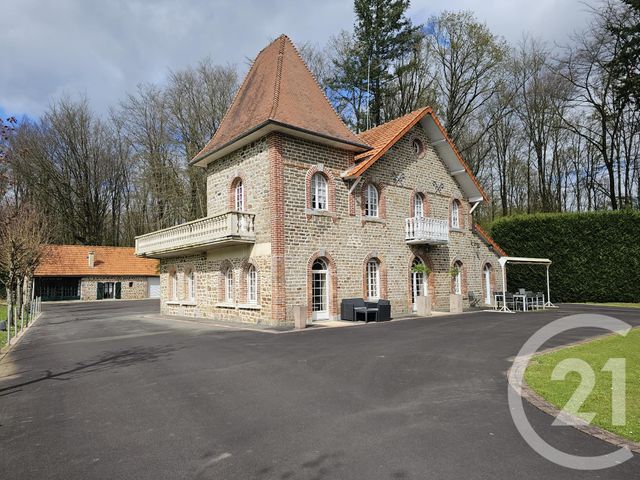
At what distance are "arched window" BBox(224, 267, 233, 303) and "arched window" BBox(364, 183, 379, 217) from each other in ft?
20.3

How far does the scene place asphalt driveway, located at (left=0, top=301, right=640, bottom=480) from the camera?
396cm

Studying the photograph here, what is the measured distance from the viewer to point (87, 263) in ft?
135

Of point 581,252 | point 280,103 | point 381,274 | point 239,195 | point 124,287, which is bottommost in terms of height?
point 124,287

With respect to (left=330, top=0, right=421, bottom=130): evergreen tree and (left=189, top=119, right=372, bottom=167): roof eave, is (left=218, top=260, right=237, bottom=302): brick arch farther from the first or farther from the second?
(left=330, top=0, right=421, bottom=130): evergreen tree

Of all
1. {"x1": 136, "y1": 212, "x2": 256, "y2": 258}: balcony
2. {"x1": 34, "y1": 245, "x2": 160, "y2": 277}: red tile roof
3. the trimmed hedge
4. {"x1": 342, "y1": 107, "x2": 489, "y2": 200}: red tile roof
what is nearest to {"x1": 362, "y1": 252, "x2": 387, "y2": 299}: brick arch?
{"x1": 342, "y1": 107, "x2": 489, "y2": 200}: red tile roof

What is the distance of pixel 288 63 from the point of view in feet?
62.0

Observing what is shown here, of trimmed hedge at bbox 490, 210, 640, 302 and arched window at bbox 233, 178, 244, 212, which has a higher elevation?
arched window at bbox 233, 178, 244, 212

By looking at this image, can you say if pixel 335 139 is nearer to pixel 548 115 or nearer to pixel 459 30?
pixel 459 30

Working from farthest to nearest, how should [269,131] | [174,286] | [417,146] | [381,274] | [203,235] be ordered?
[174,286] < [417,146] < [381,274] < [203,235] < [269,131]

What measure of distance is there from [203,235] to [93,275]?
28.5 meters

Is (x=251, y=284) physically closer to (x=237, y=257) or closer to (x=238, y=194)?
(x=237, y=257)

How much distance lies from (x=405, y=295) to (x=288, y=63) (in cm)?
1115

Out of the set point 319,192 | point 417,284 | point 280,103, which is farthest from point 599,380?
point 417,284

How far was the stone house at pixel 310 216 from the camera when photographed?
15.9 m
